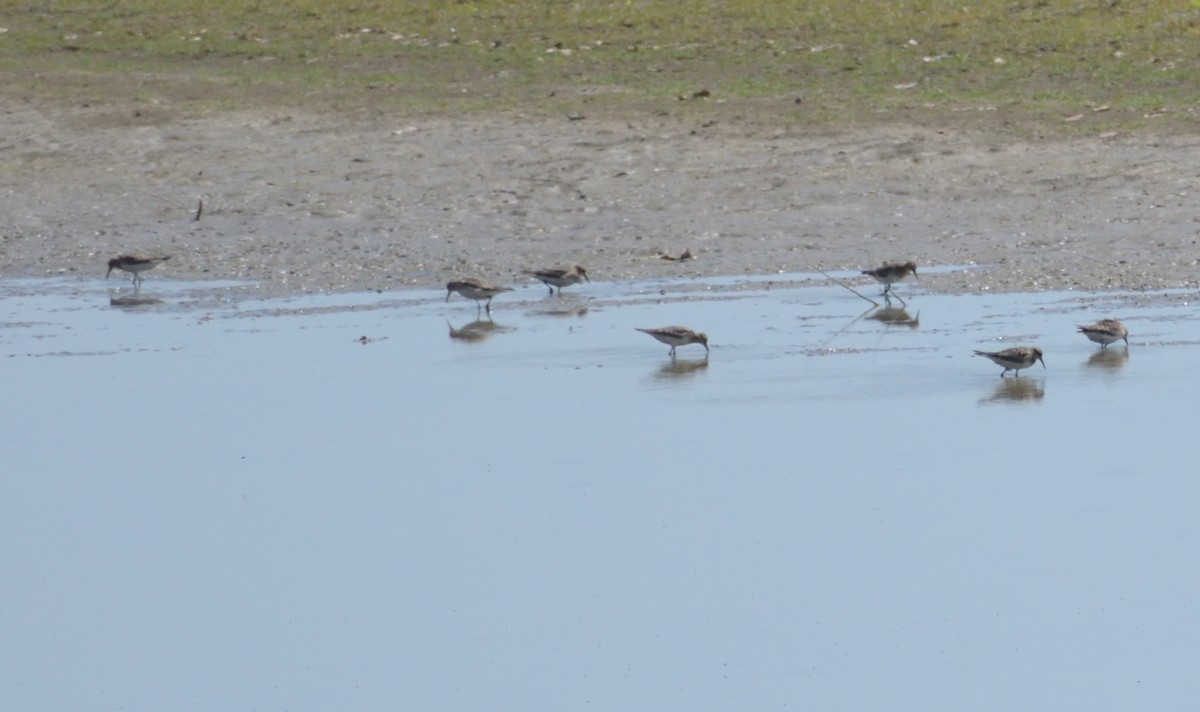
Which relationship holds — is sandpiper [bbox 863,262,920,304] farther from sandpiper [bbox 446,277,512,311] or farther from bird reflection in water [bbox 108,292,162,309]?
bird reflection in water [bbox 108,292,162,309]

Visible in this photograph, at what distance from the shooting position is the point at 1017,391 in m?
10.8

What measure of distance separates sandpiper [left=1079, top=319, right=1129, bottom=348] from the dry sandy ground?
89.3 inches

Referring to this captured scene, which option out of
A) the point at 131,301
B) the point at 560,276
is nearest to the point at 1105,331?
the point at 560,276

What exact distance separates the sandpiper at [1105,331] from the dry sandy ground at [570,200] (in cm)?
227

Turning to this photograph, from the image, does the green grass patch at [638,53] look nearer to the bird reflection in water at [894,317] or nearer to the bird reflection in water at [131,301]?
the bird reflection in water at [131,301]

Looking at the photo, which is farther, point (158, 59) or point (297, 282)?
point (158, 59)

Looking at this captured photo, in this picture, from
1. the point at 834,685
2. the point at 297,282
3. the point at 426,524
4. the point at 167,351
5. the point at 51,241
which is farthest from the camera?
the point at 51,241

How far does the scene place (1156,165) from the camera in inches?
680

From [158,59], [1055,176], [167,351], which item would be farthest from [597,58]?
[167,351]

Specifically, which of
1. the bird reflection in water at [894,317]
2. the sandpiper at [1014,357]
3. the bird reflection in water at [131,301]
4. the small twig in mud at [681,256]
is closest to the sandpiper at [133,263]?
the bird reflection in water at [131,301]

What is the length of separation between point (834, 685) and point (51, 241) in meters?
11.5

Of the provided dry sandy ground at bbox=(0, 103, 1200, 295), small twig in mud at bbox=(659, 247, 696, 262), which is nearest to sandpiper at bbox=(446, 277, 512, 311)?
dry sandy ground at bbox=(0, 103, 1200, 295)

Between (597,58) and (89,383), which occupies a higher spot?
(597,58)

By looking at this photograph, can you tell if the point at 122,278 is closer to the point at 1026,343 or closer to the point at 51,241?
the point at 51,241
